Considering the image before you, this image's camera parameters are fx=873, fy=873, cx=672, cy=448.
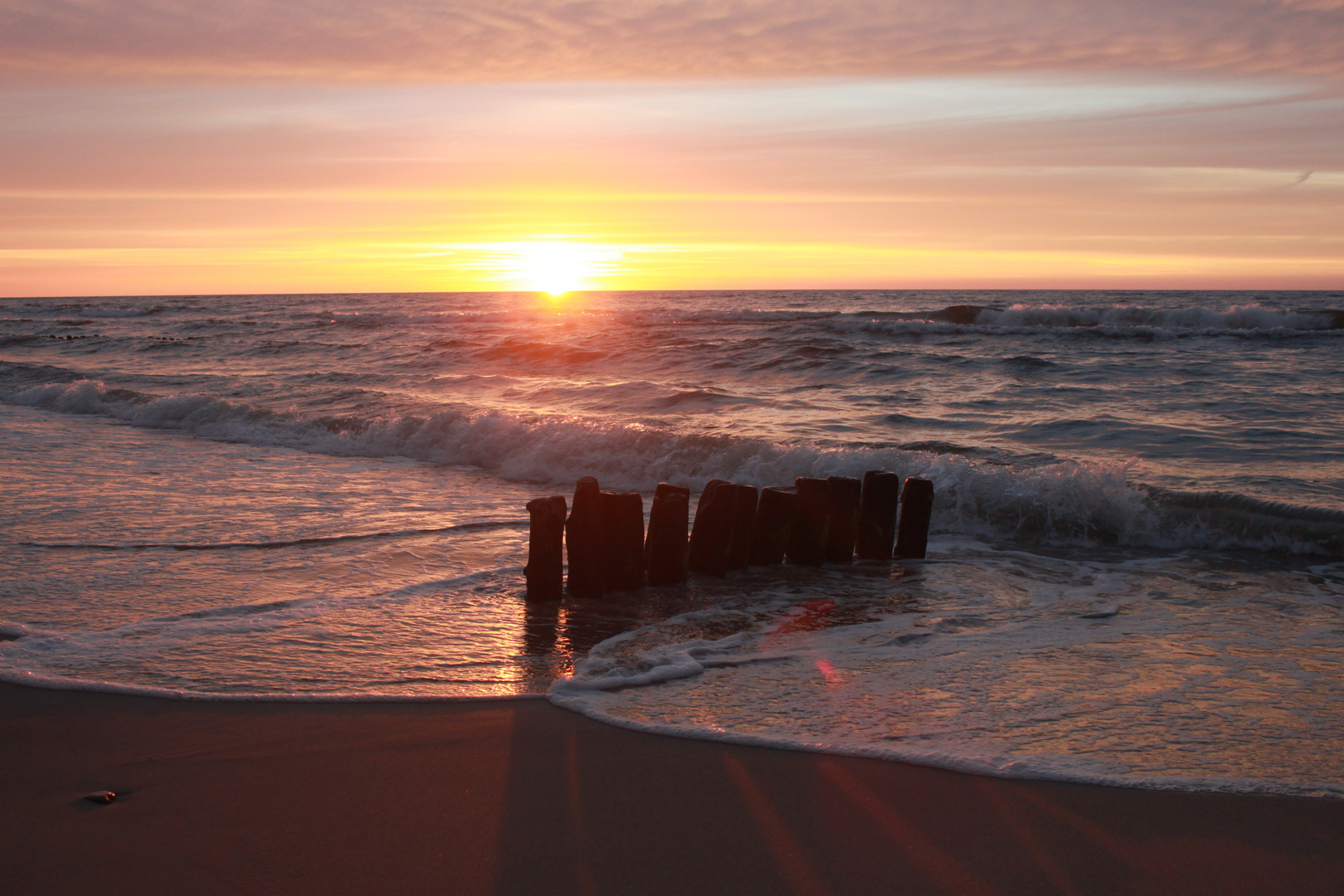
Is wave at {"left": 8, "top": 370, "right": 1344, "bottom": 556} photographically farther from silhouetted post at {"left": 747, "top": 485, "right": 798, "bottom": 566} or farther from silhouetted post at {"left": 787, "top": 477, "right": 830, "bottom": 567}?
silhouetted post at {"left": 747, "top": 485, "right": 798, "bottom": 566}

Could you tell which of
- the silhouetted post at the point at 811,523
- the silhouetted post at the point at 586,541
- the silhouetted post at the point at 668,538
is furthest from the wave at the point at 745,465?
the silhouetted post at the point at 668,538

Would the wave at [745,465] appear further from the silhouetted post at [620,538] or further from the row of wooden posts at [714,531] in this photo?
the silhouetted post at [620,538]

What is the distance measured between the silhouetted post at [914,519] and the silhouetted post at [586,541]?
2617 millimetres

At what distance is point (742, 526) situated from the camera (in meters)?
A: 6.43

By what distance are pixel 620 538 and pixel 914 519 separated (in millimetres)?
2580

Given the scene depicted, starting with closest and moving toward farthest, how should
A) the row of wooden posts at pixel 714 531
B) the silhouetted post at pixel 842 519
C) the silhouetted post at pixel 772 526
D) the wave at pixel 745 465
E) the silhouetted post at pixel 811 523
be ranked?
1. the row of wooden posts at pixel 714 531
2. the silhouetted post at pixel 772 526
3. the silhouetted post at pixel 811 523
4. the silhouetted post at pixel 842 519
5. the wave at pixel 745 465

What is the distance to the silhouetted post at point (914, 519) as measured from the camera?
7.09 metres

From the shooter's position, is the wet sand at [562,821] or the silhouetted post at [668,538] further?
the silhouetted post at [668,538]

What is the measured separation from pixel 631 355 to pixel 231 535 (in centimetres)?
1869

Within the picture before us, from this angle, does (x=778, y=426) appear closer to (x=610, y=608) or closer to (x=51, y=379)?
(x=610, y=608)

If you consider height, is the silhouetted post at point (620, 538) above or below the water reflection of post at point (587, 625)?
above

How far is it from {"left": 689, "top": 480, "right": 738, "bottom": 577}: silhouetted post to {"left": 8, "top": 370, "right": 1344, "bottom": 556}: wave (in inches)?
120

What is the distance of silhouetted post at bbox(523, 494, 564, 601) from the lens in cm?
568

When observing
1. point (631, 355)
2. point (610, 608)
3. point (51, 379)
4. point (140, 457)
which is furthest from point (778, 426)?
point (51, 379)
